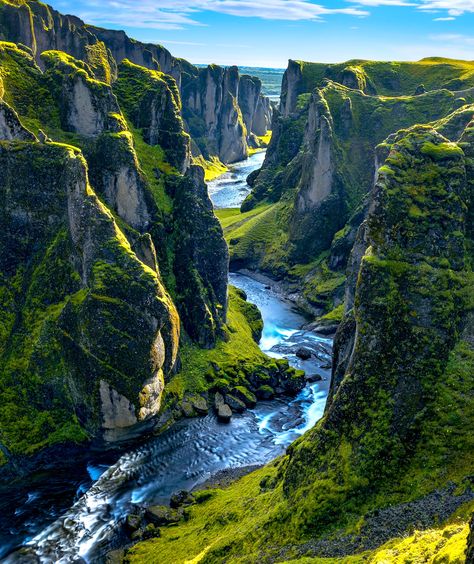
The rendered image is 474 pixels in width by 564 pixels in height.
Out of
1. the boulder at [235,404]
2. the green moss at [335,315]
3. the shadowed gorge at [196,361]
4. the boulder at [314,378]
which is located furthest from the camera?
the green moss at [335,315]

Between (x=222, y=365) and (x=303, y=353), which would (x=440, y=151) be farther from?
(x=303, y=353)

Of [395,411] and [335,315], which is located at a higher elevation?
[395,411]

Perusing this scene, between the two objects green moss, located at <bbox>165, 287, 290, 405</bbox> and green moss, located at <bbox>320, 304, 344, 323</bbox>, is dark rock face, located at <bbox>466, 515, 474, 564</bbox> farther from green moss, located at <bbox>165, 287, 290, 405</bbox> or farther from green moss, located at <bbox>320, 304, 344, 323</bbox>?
green moss, located at <bbox>320, 304, 344, 323</bbox>

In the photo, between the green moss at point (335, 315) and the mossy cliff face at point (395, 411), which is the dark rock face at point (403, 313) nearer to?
the mossy cliff face at point (395, 411)

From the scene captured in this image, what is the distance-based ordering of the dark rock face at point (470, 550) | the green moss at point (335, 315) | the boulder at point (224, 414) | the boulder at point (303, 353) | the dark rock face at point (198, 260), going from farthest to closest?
the green moss at point (335, 315)
the boulder at point (303, 353)
the dark rock face at point (198, 260)
the boulder at point (224, 414)
the dark rock face at point (470, 550)

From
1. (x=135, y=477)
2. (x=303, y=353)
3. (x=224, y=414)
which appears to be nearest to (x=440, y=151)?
(x=224, y=414)

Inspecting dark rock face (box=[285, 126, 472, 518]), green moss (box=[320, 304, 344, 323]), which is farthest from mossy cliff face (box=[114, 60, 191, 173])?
dark rock face (box=[285, 126, 472, 518])

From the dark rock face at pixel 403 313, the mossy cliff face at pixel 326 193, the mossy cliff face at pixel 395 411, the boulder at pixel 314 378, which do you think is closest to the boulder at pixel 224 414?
the boulder at pixel 314 378
